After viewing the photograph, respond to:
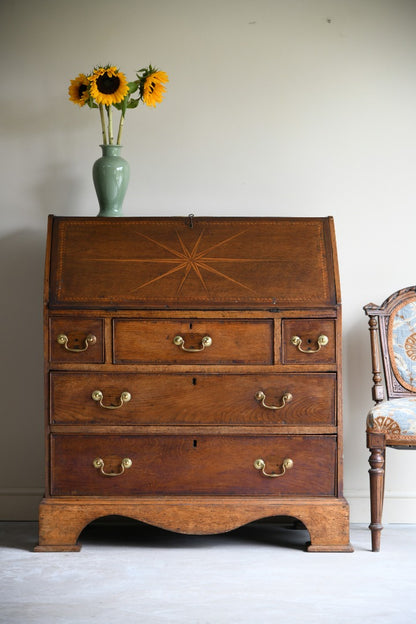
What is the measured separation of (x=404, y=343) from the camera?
122 inches

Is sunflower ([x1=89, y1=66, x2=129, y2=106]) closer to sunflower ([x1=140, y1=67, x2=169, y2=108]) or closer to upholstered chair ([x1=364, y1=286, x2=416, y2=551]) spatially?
sunflower ([x1=140, y1=67, x2=169, y2=108])

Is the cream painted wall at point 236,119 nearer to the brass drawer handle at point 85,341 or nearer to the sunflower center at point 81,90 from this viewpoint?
the sunflower center at point 81,90

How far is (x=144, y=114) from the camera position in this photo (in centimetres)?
343

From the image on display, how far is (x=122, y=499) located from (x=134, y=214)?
1.32 m

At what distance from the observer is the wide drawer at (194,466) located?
2.80 meters

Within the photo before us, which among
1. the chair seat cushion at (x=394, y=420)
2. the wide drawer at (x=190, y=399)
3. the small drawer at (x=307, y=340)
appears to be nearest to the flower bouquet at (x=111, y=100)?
the wide drawer at (x=190, y=399)

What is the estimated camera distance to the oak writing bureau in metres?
2.79

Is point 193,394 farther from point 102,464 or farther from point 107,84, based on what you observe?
point 107,84

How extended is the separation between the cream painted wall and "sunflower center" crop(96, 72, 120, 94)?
364 millimetres

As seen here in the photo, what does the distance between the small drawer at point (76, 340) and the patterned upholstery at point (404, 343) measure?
1.23 meters

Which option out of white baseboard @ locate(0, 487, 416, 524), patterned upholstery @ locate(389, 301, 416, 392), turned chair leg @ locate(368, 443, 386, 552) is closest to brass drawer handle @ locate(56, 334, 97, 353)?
white baseboard @ locate(0, 487, 416, 524)

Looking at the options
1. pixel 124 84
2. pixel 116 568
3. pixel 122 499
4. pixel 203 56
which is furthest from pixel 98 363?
pixel 203 56

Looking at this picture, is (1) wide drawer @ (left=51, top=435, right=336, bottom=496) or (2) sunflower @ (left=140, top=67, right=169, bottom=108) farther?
(2) sunflower @ (left=140, top=67, right=169, bottom=108)

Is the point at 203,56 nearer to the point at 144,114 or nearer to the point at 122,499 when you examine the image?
the point at 144,114
